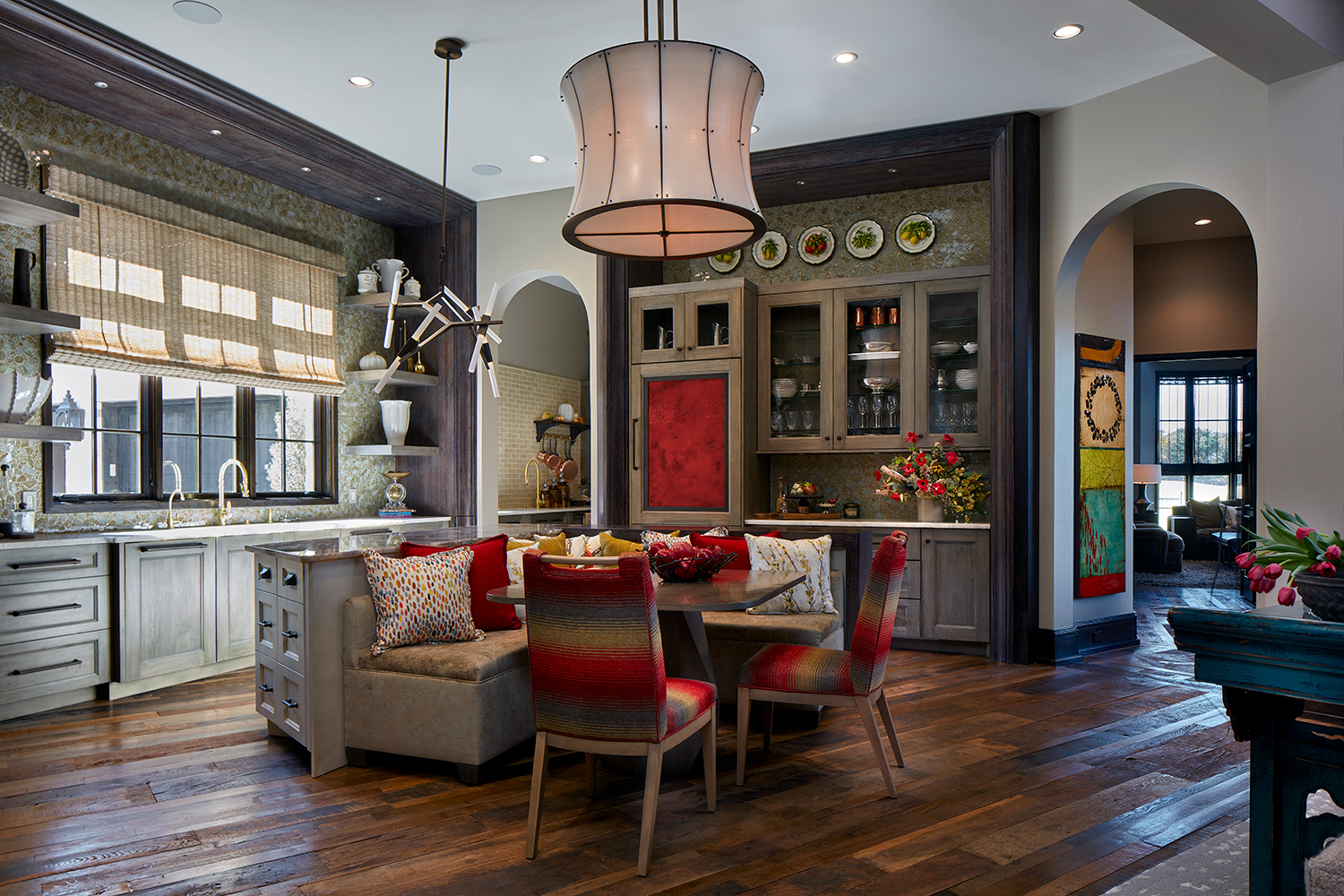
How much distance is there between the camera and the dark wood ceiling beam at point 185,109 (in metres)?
3.89

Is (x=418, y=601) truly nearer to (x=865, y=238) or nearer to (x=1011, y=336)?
(x=1011, y=336)

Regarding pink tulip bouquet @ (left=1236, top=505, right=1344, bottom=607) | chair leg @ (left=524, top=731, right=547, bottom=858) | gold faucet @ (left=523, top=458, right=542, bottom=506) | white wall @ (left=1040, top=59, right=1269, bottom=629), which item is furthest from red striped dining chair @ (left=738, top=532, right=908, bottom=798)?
gold faucet @ (left=523, top=458, right=542, bottom=506)

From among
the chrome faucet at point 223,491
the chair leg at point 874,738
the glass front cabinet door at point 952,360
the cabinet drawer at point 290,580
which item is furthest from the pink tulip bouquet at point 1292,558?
the chrome faucet at point 223,491

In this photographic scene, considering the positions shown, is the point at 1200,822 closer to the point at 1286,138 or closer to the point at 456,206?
the point at 1286,138

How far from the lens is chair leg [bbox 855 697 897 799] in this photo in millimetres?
2854

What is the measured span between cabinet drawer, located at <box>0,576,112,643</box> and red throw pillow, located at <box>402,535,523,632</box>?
1.87 m

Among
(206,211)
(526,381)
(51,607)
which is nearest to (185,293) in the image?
(206,211)

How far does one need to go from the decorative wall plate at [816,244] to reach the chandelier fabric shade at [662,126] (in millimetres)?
3770

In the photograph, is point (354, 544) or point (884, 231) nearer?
point (354, 544)

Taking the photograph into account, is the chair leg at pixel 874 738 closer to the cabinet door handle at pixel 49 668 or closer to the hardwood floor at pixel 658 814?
the hardwood floor at pixel 658 814

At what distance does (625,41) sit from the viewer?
4312 millimetres

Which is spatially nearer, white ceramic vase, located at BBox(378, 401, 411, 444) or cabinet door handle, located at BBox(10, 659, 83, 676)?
cabinet door handle, located at BBox(10, 659, 83, 676)

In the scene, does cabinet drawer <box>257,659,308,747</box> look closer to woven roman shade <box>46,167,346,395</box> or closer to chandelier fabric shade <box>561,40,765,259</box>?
chandelier fabric shade <box>561,40,765,259</box>

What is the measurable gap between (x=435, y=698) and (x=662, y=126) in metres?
2.18
